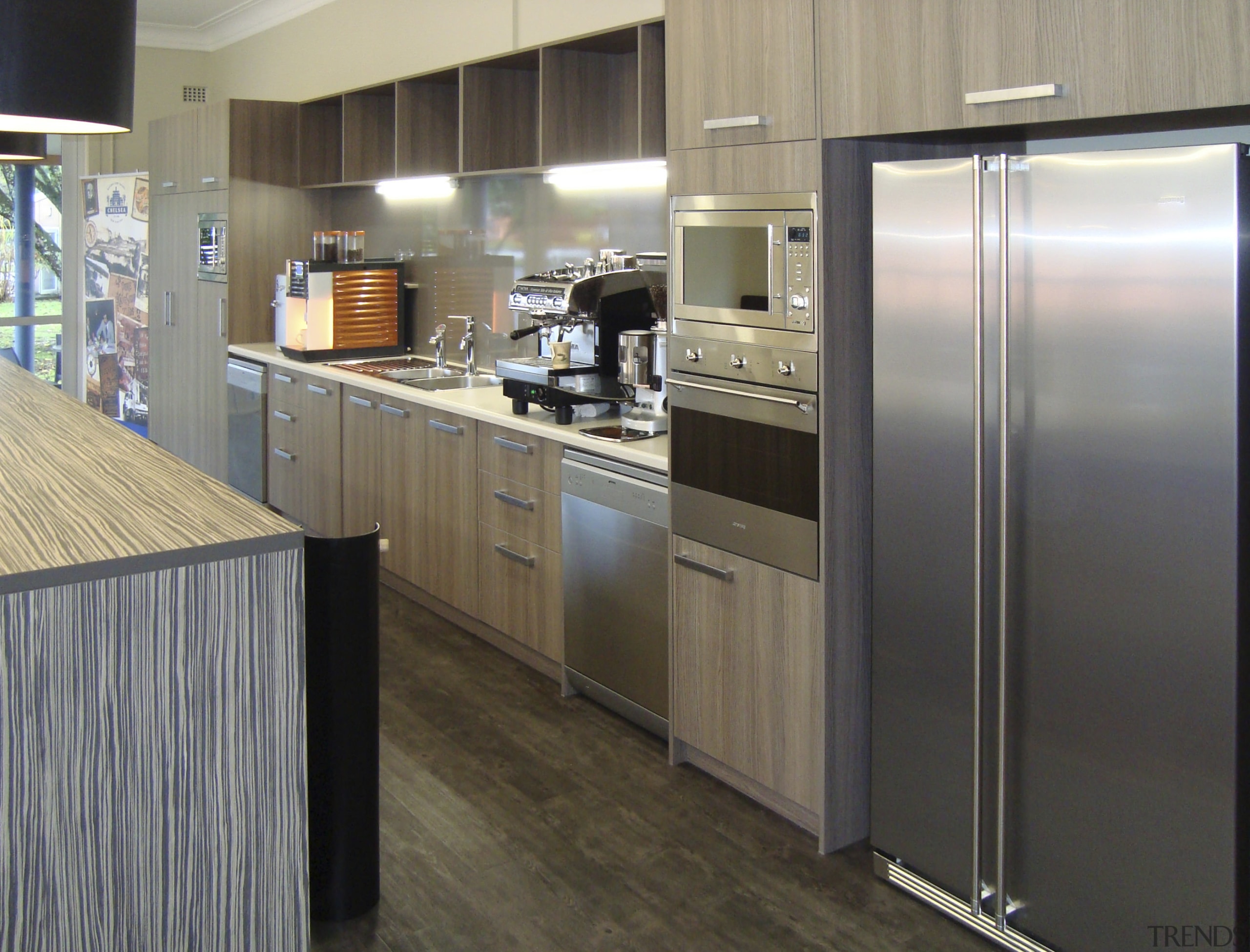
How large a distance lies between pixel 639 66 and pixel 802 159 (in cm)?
108

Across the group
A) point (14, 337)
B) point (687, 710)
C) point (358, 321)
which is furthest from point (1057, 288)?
point (14, 337)

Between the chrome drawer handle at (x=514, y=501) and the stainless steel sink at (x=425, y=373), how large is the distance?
1.42 meters

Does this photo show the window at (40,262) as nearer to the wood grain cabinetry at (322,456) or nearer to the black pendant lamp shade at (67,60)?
the wood grain cabinetry at (322,456)

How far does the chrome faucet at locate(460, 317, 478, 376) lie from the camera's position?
17.9 ft

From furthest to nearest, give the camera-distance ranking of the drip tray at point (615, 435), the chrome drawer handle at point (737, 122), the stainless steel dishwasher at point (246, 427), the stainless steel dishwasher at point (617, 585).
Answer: the stainless steel dishwasher at point (246, 427) → the drip tray at point (615, 435) → the stainless steel dishwasher at point (617, 585) → the chrome drawer handle at point (737, 122)

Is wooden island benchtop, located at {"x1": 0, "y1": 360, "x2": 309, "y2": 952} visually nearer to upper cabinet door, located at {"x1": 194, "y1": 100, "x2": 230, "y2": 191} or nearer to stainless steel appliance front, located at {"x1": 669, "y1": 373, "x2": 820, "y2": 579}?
stainless steel appliance front, located at {"x1": 669, "y1": 373, "x2": 820, "y2": 579}

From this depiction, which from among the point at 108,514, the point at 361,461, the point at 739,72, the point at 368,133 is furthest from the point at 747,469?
the point at 368,133

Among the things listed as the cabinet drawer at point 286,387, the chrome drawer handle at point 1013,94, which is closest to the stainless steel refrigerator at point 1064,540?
the chrome drawer handle at point 1013,94

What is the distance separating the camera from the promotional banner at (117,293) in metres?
7.75

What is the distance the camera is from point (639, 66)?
3594 millimetres

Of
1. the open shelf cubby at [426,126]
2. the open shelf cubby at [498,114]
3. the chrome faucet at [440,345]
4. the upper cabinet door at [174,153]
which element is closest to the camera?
the open shelf cubby at [498,114]

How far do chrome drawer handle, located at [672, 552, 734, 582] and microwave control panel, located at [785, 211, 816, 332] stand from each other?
687 millimetres

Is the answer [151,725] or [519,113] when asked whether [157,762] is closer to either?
[151,725]

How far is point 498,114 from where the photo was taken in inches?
185
